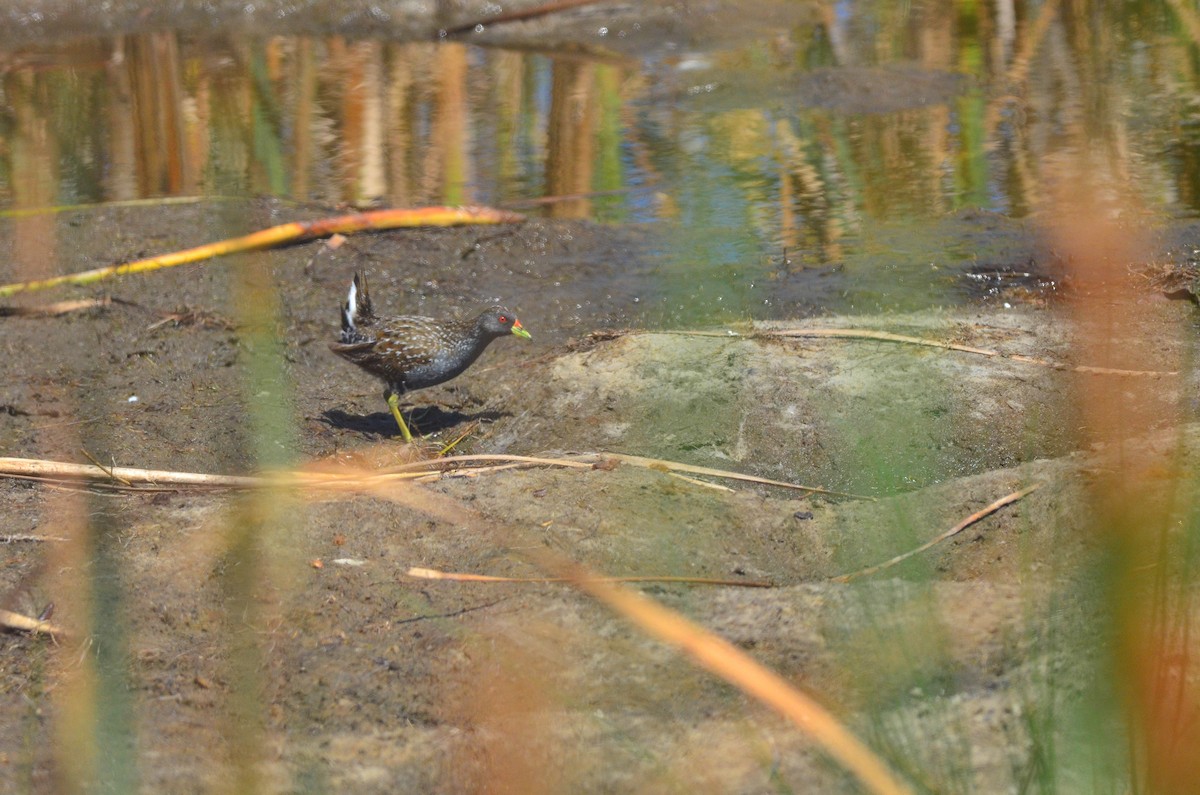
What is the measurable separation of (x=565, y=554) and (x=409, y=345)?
1.75m

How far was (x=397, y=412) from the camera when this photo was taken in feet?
16.2

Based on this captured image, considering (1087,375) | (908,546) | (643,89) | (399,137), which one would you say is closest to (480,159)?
(399,137)

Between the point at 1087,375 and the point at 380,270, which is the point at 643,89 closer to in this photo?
the point at 380,270

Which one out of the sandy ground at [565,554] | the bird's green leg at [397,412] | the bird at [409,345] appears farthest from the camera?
the bird at [409,345]

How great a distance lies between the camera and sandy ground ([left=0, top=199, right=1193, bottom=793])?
2.58 metres

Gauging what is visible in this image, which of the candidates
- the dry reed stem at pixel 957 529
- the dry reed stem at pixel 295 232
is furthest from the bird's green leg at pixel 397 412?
the dry reed stem at pixel 957 529

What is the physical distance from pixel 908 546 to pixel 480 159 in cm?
601

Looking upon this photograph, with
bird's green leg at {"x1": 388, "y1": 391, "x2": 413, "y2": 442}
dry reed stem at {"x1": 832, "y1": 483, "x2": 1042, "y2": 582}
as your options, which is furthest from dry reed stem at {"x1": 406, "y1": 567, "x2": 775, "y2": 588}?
bird's green leg at {"x1": 388, "y1": 391, "x2": 413, "y2": 442}

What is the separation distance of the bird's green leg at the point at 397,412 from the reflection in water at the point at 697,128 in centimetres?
145

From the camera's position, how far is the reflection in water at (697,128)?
7.15 meters

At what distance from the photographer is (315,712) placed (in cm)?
281

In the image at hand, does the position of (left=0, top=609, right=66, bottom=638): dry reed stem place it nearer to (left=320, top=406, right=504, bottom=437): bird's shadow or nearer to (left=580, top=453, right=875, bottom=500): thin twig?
(left=580, top=453, right=875, bottom=500): thin twig

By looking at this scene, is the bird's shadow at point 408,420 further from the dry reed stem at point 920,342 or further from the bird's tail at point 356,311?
the dry reed stem at point 920,342

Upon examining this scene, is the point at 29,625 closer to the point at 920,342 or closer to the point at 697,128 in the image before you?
the point at 920,342
